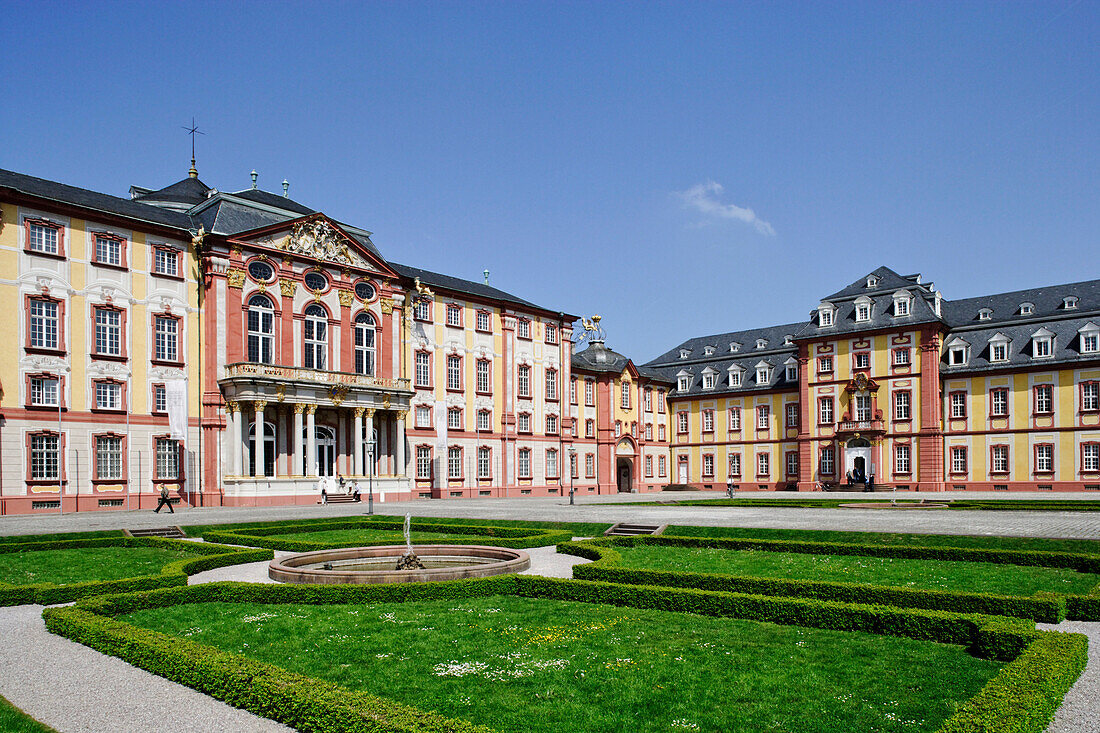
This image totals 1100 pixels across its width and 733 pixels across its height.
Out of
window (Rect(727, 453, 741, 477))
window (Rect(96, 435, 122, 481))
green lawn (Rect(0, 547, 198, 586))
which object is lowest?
window (Rect(727, 453, 741, 477))

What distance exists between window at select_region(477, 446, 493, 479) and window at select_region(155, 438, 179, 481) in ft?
70.2

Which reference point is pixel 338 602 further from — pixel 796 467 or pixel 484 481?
pixel 796 467

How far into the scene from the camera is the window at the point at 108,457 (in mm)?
40375

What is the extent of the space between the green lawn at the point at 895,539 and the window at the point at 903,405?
136 ft

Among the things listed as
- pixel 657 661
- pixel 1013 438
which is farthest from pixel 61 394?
pixel 1013 438

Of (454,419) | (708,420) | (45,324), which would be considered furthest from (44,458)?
(708,420)

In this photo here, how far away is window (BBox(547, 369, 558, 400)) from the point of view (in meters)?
65.3

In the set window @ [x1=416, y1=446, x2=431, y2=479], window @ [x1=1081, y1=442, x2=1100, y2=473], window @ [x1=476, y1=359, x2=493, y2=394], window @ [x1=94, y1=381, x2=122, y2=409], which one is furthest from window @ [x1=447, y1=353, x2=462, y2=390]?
window @ [x1=1081, y1=442, x2=1100, y2=473]

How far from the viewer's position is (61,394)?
39312mm

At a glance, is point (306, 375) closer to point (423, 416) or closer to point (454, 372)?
point (423, 416)

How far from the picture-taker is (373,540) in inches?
998

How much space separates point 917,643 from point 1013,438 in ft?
185

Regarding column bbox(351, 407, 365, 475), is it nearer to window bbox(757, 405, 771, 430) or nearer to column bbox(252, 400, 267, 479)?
column bbox(252, 400, 267, 479)

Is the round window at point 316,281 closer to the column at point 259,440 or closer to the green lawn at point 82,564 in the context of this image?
the column at point 259,440
